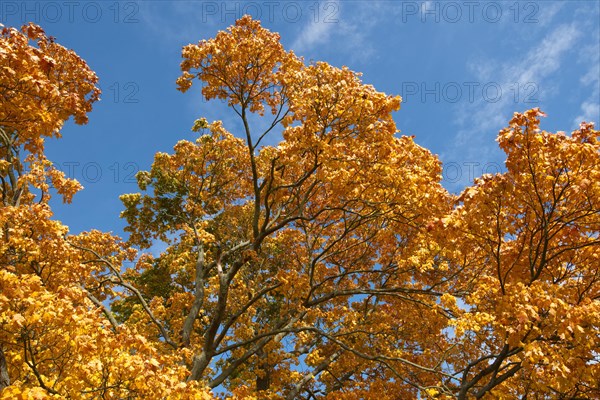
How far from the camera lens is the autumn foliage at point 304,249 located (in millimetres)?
6492

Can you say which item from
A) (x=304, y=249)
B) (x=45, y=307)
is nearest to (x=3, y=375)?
(x=45, y=307)

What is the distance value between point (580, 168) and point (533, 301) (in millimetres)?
2486

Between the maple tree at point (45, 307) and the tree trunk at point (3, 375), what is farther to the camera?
the tree trunk at point (3, 375)

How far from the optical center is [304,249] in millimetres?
16922

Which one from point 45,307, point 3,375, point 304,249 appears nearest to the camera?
point 45,307

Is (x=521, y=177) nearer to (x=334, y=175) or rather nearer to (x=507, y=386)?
(x=334, y=175)

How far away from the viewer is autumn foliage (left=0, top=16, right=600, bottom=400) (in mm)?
6492

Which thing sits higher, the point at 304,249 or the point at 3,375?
the point at 304,249

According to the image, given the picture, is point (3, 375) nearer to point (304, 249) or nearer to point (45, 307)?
point (45, 307)

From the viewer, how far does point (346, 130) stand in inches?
399

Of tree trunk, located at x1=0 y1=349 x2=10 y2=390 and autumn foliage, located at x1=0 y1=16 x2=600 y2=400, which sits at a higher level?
autumn foliage, located at x1=0 y1=16 x2=600 y2=400

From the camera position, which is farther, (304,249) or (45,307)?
(304,249)

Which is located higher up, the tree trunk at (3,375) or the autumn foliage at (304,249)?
the autumn foliage at (304,249)

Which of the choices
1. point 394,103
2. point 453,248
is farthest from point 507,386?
point 394,103
